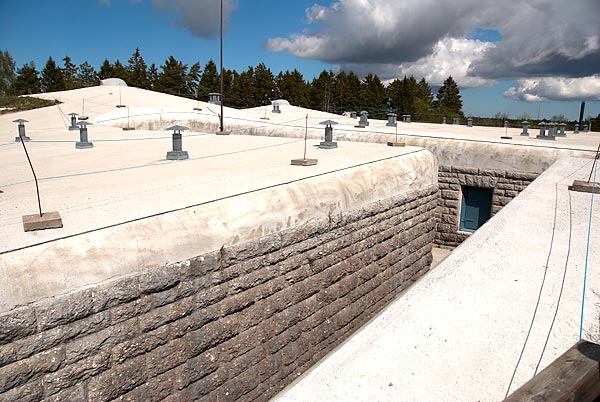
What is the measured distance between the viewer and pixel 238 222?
214 inches

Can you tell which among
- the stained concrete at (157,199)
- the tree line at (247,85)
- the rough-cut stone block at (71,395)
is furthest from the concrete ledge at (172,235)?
the tree line at (247,85)

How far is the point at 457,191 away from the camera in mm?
12430

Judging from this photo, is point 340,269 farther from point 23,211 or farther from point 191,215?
point 23,211

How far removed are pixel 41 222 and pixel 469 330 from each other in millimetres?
3866

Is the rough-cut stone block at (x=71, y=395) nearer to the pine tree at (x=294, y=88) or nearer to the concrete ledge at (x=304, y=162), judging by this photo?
the concrete ledge at (x=304, y=162)

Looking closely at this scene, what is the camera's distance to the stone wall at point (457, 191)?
38.8 ft

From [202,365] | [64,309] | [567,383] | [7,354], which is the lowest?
[202,365]

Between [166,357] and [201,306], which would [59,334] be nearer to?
[166,357]

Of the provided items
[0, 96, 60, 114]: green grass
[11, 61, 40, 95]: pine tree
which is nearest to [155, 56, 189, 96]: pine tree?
[11, 61, 40, 95]: pine tree

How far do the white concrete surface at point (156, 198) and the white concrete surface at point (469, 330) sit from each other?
6.92ft

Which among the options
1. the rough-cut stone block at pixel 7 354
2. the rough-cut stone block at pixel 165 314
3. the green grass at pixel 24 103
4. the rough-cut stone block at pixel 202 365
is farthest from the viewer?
the green grass at pixel 24 103

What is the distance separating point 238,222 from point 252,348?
5.04 ft

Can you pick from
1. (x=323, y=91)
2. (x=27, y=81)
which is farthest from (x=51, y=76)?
(x=323, y=91)

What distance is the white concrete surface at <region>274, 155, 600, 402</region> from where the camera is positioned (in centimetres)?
300
